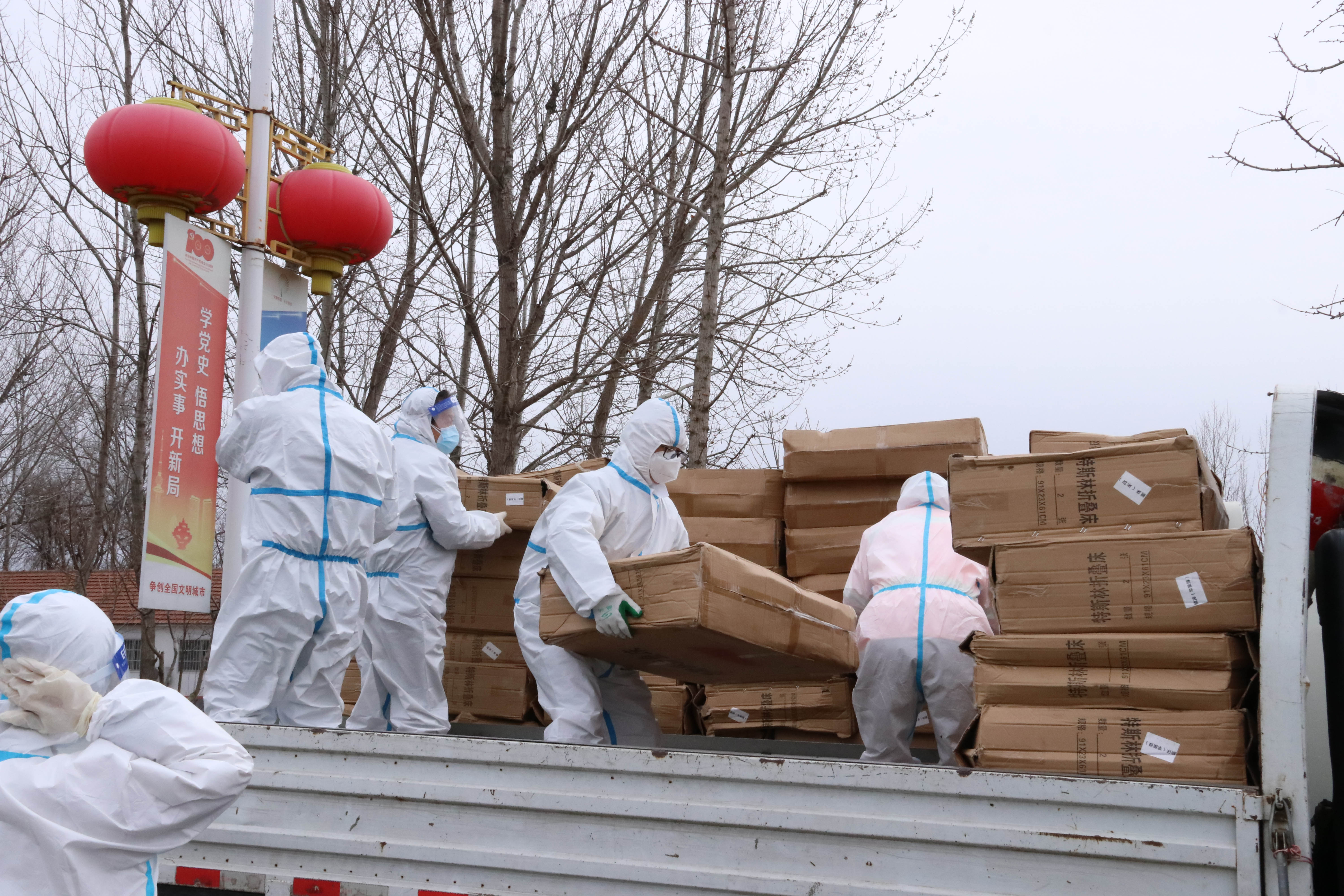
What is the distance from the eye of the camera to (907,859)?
8.79 feet

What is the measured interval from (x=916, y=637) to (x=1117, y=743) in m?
1.38

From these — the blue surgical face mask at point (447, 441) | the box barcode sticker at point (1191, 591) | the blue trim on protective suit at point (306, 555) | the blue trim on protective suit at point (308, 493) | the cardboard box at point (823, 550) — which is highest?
the blue surgical face mask at point (447, 441)

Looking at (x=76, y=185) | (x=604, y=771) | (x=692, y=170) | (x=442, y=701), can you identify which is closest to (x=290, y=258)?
(x=442, y=701)

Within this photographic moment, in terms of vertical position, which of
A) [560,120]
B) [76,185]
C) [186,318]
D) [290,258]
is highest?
[76,185]

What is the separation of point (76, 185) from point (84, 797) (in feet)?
42.9

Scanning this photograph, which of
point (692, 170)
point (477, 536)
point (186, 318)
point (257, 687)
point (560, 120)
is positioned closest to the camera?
point (257, 687)

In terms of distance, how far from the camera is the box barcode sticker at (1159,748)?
2986 mm

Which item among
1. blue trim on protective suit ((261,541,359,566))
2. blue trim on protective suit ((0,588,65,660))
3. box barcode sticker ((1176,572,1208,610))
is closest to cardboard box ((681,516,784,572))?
blue trim on protective suit ((261,541,359,566))

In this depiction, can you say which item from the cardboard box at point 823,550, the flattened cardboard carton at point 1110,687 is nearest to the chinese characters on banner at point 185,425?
the cardboard box at point 823,550

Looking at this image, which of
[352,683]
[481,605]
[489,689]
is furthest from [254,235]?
[489,689]

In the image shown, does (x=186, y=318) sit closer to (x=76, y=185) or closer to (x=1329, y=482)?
(x=1329, y=482)

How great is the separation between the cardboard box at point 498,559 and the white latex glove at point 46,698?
3420 mm

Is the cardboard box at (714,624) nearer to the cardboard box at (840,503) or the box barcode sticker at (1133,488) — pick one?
the cardboard box at (840,503)

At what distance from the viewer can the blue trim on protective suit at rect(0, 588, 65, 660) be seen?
2.34 meters
